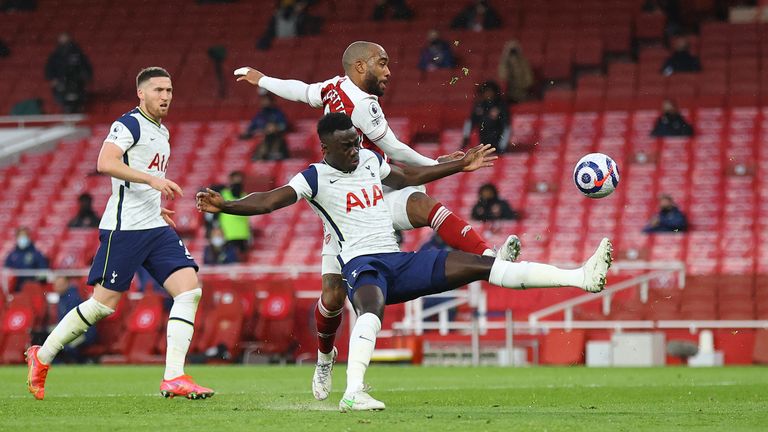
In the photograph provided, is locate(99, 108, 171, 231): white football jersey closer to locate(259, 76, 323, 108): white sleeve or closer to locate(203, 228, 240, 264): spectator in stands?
locate(259, 76, 323, 108): white sleeve

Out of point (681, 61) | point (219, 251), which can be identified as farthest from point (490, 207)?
point (681, 61)

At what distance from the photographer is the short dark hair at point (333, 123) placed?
8.77m

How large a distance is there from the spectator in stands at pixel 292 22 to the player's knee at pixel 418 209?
18803mm

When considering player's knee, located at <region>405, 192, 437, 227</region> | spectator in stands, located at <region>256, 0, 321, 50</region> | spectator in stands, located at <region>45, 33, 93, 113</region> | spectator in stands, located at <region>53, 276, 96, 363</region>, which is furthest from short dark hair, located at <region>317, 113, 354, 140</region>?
spectator in stands, located at <region>256, 0, 321, 50</region>

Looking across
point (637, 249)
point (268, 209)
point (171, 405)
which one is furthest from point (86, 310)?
point (637, 249)

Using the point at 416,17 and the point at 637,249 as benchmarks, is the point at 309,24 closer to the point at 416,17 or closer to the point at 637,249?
the point at 416,17

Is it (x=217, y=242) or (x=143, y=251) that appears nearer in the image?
(x=143, y=251)

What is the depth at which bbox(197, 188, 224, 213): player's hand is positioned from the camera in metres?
8.26

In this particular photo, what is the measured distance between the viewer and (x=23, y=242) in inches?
865

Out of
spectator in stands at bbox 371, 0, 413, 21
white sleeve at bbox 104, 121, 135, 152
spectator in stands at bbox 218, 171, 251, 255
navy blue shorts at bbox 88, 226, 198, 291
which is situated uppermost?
spectator in stands at bbox 371, 0, 413, 21

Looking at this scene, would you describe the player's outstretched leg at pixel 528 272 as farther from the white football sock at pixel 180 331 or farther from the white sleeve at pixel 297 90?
the white football sock at pixel 180 331

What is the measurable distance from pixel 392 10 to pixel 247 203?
2024 centimetres

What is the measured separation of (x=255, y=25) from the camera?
29.4 meters

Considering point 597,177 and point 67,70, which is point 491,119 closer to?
point 67,70
